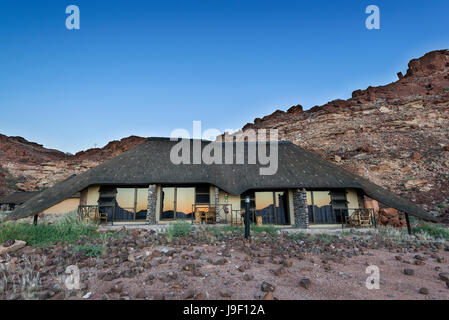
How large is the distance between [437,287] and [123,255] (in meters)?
6.29

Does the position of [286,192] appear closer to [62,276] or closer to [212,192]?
[212,192]

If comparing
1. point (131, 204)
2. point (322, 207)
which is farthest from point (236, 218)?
point (131, 204)

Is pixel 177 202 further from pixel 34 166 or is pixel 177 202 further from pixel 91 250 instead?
pixel 34 166

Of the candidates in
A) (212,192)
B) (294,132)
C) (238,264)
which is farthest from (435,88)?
(238,264)

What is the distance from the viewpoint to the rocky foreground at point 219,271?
3.38 m

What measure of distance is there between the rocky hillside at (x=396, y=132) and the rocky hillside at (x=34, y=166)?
106ft

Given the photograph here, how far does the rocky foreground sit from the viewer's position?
3379mm

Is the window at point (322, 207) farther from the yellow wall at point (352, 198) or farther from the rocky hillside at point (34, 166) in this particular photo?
the rocky hillside at point (34, 166)

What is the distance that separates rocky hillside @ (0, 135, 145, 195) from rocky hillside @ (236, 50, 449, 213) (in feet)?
106

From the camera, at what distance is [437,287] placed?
12.7 ft

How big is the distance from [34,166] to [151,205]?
1329 inches

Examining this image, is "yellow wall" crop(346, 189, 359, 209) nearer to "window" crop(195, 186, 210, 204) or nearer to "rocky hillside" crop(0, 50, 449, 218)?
"rocky hillside" crop(0, 50, 449, 218)

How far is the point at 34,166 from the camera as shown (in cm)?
3453

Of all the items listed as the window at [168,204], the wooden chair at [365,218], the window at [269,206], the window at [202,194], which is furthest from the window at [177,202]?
the wooden chair at [365,218]
